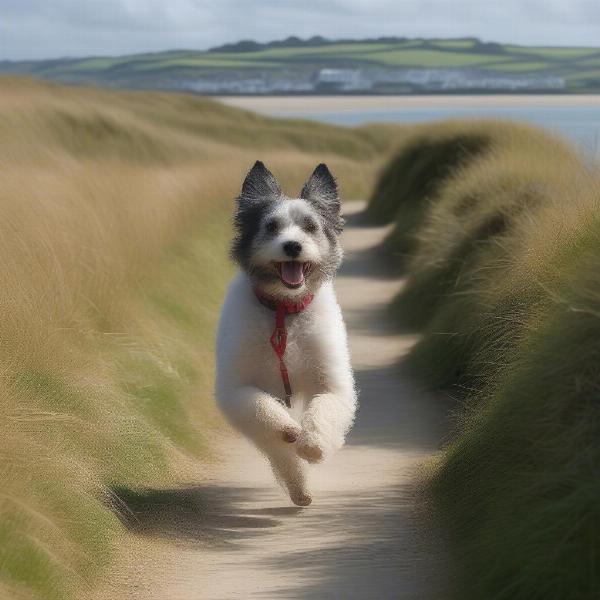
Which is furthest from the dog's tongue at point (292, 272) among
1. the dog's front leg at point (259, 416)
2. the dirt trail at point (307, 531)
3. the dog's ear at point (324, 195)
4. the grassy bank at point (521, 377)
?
the dirt trail at point (307, 531)

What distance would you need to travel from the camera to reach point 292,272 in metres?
7.42

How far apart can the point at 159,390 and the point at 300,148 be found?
49.9 m

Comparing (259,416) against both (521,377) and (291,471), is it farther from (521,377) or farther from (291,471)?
(521,377)

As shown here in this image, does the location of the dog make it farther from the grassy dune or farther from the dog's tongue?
the grassy dune

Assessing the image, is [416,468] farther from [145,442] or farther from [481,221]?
[481,221]

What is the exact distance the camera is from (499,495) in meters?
5.91

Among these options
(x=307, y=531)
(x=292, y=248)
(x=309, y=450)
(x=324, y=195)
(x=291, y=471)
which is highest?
(x=324, y=195)

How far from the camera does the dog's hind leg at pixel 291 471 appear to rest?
7363 mm

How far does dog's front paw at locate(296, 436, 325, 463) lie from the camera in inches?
275

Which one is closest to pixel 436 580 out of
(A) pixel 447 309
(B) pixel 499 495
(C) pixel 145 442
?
(B) pixel 499 495

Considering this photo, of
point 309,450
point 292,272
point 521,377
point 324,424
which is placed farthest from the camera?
point 292,272

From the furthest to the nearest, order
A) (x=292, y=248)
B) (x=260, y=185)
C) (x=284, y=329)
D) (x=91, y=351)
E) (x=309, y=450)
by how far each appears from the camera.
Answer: (x=91, y=351), (x=260, y=185), (x=284, y=329), (x=292, y=248), (x=309, y=450)

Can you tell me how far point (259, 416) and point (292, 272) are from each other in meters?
0.84

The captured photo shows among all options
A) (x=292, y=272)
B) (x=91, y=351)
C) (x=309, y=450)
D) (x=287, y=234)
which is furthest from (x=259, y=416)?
(x=91, y=351)
